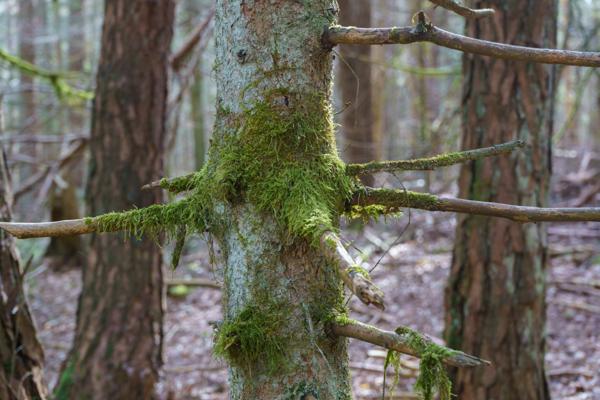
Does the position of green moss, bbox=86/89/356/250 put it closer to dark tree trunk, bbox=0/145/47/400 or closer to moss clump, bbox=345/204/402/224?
moss clump, bbox=345/204/402/224

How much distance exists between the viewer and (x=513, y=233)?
3963 millimetres

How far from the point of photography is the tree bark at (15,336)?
2857 mm

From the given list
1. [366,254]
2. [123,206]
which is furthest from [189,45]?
[366,254]

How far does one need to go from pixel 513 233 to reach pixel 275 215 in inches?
111

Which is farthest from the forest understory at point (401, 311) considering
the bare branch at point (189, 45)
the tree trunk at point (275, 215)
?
the tree trunk at point (275, 215)

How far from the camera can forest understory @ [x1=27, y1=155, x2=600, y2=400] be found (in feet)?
17.6

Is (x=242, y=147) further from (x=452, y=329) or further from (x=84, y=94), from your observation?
(x=84, y=94)

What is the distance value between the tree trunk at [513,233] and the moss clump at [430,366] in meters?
2.87

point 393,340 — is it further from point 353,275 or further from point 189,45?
point 189,45

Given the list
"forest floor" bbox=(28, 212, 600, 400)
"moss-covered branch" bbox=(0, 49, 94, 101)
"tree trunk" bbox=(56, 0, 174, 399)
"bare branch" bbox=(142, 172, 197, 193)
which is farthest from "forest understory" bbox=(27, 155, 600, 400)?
"bare branch" bbox=(142, 172, 197, 193)

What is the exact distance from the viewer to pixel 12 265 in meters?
3.06

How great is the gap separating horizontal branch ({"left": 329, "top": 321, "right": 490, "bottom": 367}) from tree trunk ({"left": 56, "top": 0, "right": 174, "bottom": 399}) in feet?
11.9

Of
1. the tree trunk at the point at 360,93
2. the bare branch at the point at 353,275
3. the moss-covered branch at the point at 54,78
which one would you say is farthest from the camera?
the tree trunk at the point at 360,93

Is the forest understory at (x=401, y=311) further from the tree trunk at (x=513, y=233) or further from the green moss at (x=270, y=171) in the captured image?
the green moss at (x=270, y=171)
